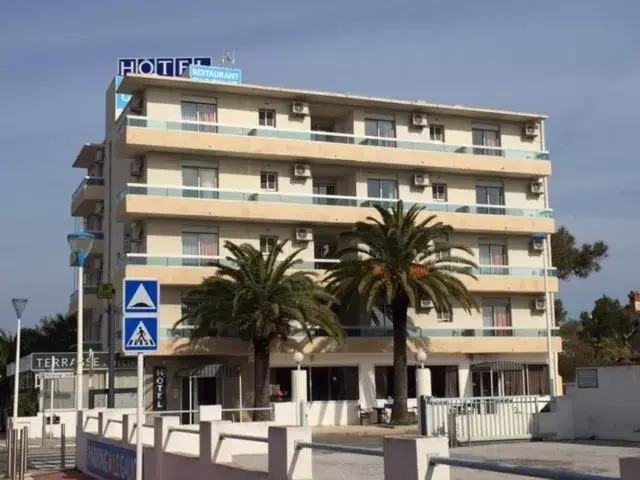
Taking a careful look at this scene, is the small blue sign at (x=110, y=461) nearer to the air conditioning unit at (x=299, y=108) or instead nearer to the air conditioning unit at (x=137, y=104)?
the air conditioning unit at (x=137, y=104)

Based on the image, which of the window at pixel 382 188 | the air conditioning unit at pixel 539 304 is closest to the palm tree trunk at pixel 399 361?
the window at pixel 382 188

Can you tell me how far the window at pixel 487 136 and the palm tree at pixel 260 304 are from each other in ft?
49.5

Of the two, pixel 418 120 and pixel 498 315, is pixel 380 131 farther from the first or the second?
pixel 498 315

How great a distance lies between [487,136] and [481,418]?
86.1ft

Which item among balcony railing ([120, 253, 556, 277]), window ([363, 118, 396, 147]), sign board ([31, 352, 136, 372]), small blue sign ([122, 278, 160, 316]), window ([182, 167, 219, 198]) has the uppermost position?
window ([363, 118, 396, 147])

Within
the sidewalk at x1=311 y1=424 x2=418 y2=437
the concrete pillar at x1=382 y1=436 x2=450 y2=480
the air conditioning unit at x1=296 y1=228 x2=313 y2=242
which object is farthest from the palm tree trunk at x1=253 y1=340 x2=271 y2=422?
the concrete pillar at x1=382 y1=436 x2=450 y2=480

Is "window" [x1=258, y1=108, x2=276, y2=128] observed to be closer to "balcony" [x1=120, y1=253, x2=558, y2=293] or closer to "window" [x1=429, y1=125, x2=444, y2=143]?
"balcony" [x1=120, y1=253, x2=558, y2=293]

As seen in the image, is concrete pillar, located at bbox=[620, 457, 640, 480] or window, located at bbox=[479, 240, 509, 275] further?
window, located at bbox=[479, 240, 509, 275]

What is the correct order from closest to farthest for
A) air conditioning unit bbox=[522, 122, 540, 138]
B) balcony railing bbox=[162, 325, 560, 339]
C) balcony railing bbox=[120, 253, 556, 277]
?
1. balcony railing bbox=[120, 253, 556, 277]
2. balcony railing bbox=[162, 325, 560, 339]
3. air conditioning unit bbox=[522, 122, 540, 138]

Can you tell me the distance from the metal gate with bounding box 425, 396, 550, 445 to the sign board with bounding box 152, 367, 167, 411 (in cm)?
1819

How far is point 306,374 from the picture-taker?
44.8m

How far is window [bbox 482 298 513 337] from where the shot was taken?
4975 cm

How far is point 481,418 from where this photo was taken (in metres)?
29.0

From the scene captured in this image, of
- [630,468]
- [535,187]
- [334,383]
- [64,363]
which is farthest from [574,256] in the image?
[630,468]
